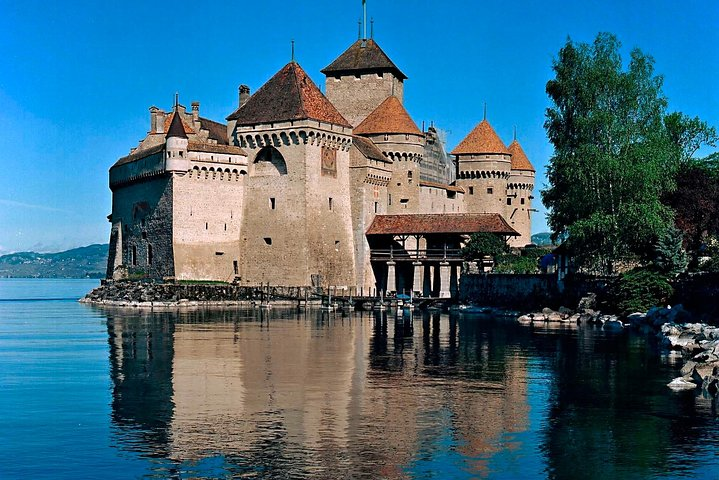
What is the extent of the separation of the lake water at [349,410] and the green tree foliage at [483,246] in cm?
1998

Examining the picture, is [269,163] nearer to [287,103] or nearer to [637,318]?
[287,103]

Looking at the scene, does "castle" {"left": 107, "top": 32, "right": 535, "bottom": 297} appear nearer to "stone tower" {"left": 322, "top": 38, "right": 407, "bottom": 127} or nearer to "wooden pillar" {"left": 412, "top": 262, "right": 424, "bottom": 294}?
"wooden pillar" {"left": 412, "top": 262, "right": 424, "bottom": 294}

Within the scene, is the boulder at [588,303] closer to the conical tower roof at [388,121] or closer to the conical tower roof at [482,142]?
the conical tower roof at [388,121]

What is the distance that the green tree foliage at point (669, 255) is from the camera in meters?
35.5

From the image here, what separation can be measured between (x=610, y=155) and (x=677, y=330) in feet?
30.0

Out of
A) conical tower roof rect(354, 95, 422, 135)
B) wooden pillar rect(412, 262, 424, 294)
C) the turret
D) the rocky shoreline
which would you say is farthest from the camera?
conical tower roof rect(354, 95, 422, 135)

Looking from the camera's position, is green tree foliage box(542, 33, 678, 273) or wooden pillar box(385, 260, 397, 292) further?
wooden pillar box(385, 260, 397, 292)

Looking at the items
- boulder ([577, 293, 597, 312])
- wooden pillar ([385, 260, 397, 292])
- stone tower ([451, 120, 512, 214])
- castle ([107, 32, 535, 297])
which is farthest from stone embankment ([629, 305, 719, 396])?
stone tower ([451, 120, 512, 214])

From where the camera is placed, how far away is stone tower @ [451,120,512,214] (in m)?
65.9

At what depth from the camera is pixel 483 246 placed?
164 feet

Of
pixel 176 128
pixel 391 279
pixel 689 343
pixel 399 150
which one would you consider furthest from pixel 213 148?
pixel 689 343

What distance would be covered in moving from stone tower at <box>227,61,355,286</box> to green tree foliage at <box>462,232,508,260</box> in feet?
22.2

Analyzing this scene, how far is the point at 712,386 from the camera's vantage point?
1895cm

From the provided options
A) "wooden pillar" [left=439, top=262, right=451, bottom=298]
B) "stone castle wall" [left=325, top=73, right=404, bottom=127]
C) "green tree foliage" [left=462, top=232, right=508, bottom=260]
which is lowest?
"wooden pillar" [left=439, top=262, right=451, bottom=298]
